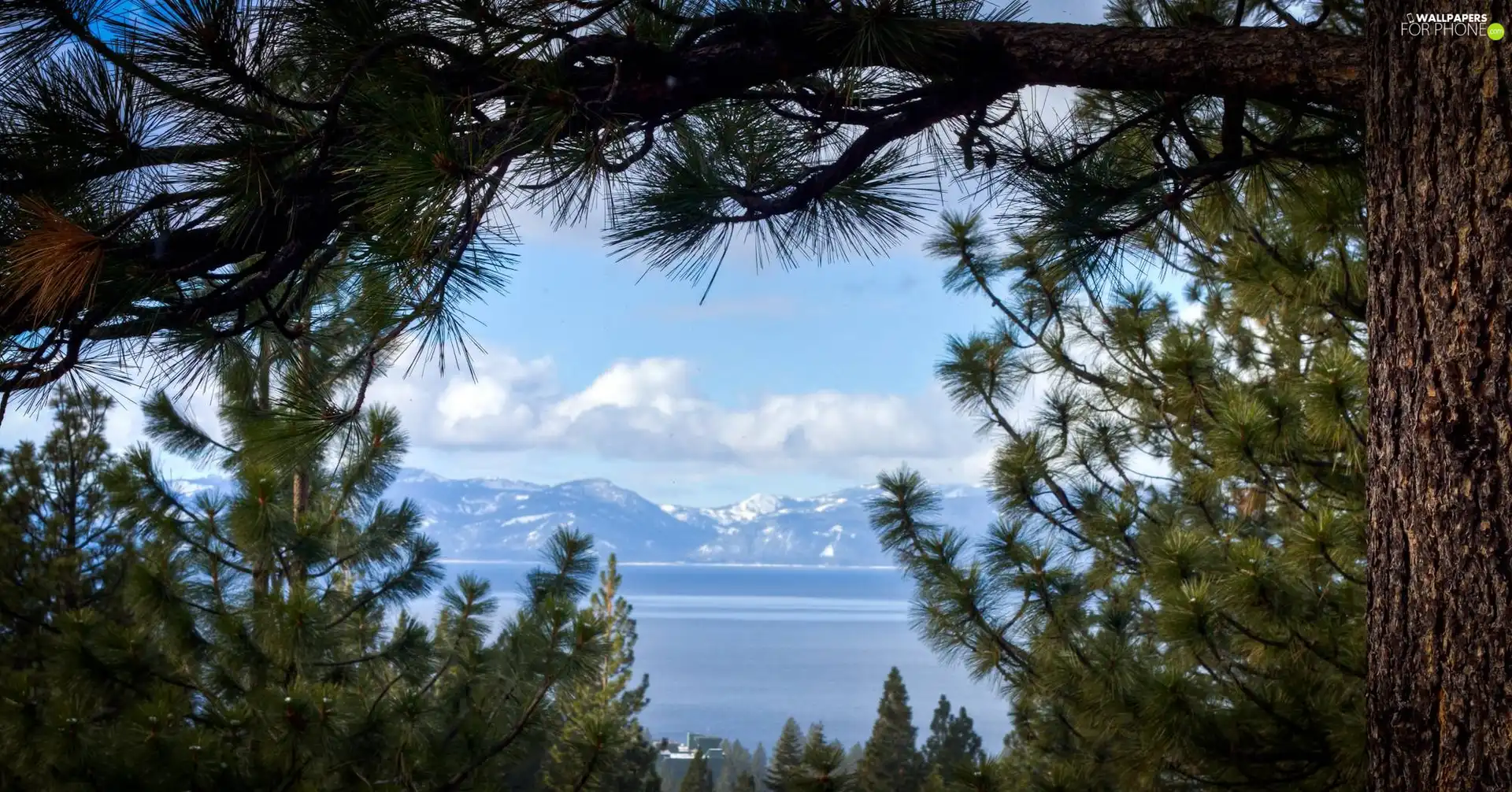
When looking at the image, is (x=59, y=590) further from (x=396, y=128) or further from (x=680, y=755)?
(x=680, y=755)

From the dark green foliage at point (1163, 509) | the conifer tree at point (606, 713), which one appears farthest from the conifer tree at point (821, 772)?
the conifer tree at point (606, 713)

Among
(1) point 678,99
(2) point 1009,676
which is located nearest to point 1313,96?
(1) point 678,99

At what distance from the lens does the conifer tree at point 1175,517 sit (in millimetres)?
1816

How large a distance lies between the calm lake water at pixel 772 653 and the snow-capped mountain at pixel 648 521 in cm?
175

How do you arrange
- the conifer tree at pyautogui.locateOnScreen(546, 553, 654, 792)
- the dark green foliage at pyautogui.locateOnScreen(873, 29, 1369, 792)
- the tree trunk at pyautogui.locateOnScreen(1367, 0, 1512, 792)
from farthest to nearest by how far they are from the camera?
the conifer tree at pyautogui.locateOnScreen(546, 553, 654, 792)
the dark green foliage at pyautogui.locateOnScreen(873, 29, 1369, 792)
the tree trunk at pyautogui.locateOnScreen(1367, 0, 1512, 792)

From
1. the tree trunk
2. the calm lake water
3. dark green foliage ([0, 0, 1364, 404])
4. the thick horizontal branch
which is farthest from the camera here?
the calm lake water

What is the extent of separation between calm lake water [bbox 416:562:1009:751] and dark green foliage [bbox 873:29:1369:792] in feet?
32.3

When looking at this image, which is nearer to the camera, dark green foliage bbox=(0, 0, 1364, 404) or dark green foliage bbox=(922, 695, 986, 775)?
dark green foliage bbox=(0, 0, 1364, 404)

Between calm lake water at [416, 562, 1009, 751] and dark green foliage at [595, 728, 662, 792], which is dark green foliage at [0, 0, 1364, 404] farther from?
calm lake water at [416, 562, 1009, 751]

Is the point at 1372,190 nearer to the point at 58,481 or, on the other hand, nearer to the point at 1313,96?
the point at 1313,96

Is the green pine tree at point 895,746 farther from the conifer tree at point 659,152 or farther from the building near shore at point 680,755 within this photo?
the conifer tree at point 659,152

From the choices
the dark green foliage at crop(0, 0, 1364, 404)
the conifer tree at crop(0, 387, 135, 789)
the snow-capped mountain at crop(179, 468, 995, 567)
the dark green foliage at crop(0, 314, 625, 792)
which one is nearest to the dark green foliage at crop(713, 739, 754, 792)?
the conifer tree at crop(0, 387, 135, 789)

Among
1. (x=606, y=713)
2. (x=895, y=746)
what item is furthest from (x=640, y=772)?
(x=606, y=713)

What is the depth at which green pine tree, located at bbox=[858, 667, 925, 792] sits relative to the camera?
7.39 metres
